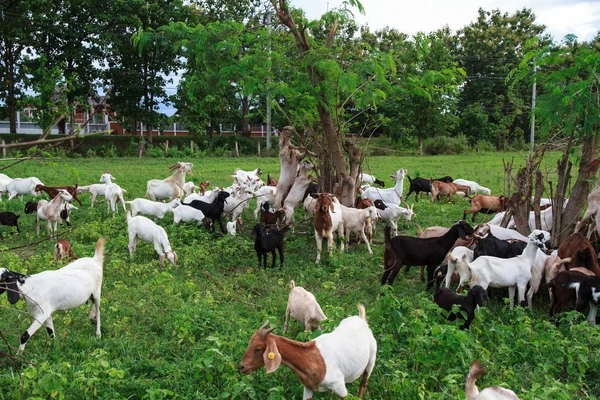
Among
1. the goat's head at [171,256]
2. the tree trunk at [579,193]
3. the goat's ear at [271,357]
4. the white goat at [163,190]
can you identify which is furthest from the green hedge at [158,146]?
the goat's ear at [271,357]

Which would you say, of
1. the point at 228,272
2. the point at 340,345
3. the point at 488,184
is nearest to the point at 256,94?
the point at 228,272

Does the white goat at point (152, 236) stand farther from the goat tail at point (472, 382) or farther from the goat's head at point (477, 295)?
the goat tail at point (472, 382)

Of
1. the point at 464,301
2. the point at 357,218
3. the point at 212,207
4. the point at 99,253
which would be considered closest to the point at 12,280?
the point at 99,253

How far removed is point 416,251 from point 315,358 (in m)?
3.71

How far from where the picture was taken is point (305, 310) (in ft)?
18.0

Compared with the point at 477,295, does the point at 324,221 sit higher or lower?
higher

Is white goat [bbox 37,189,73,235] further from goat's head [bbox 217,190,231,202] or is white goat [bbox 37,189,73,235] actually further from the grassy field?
goat's head [bbox 217,190,231,202]

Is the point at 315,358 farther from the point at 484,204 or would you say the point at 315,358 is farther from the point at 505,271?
the point at 484,204

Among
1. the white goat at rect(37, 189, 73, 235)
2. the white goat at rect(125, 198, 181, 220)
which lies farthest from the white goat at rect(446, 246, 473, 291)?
the white goat at rect(37, 189, 73, 235)

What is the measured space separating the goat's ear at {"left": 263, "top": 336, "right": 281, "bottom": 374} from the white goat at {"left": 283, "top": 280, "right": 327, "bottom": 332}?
4.79ft

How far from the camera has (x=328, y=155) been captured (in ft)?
35.3

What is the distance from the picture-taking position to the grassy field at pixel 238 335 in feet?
14.3

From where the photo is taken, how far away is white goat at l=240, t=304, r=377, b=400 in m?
3.91

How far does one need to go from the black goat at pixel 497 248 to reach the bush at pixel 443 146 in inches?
1097
